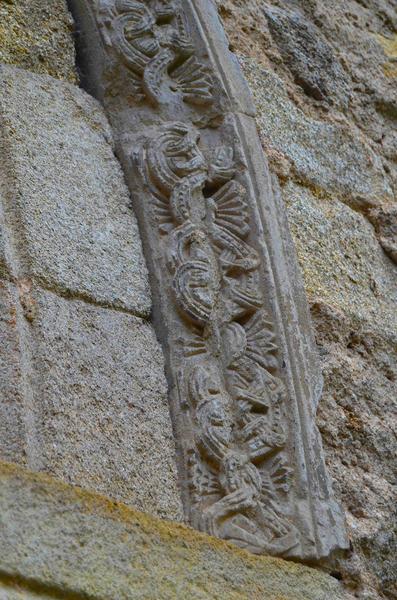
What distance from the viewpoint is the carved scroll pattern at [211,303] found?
2.18m

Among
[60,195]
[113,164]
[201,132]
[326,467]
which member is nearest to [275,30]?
[201,132]

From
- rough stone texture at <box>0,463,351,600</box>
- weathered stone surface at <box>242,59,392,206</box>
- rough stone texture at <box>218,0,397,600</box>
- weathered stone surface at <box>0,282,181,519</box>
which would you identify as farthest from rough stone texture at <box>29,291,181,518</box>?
weathered stone surface at <box>242,59,392,206</box>

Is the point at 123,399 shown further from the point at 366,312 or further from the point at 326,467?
the point at 366,312

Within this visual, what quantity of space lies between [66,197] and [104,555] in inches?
27.7

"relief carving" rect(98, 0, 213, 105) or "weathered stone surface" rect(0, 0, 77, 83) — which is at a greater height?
"relief carving" rect(98, 0, 213, 105)

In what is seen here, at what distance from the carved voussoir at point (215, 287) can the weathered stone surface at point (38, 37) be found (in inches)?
2.1

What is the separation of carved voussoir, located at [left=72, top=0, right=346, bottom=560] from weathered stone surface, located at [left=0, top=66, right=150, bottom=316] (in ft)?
0.16

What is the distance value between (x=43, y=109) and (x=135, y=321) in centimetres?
44

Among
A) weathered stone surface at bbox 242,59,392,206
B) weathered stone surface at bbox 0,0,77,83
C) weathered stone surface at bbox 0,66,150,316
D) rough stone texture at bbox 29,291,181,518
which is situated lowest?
rough stone texture at bbox 29,291,181,518

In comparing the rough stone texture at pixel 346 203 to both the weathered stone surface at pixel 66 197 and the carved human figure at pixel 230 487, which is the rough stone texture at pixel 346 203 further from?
the weathered stone surface at pixel 66 197

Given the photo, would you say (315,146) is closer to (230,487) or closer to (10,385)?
(230,487)

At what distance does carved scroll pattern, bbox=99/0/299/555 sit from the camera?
7.15ft

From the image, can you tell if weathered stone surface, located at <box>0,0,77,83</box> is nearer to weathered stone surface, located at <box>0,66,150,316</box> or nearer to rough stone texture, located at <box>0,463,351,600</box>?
weathered stone surface, located at <box>0,66,150,316</box>

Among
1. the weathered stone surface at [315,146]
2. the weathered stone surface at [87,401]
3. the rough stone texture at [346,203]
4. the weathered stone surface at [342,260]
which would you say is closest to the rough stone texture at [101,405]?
the weathered stone surface at [87,401]
